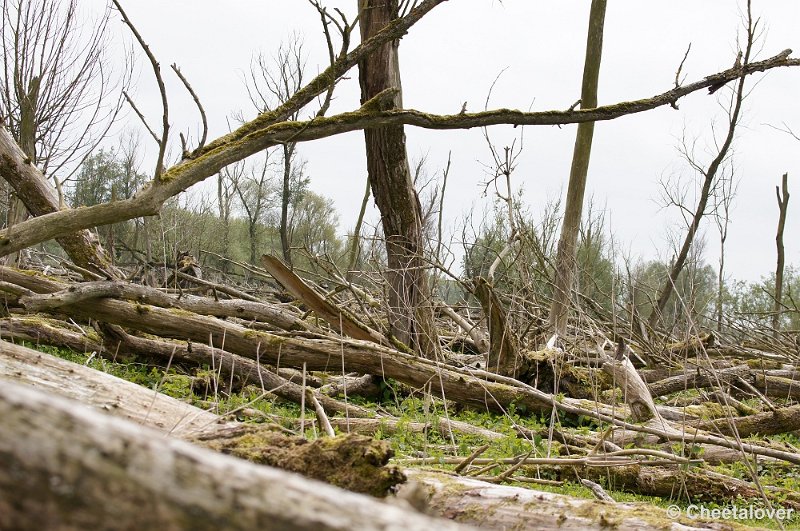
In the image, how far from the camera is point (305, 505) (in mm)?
1052

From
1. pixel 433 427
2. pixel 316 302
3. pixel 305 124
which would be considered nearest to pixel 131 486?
pixel 433 427

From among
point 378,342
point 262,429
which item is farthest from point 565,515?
point 378,342

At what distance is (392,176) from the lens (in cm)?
899

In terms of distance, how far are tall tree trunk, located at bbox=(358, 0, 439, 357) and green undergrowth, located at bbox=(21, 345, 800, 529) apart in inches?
64.6

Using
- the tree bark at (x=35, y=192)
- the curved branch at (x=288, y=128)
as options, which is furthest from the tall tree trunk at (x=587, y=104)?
the tree bark at (x=35, y=192)

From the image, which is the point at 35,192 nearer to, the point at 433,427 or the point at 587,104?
the point at 433,427

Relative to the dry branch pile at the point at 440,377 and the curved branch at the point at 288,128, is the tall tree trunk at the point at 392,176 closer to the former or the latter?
the dry branch pile at the point at 440,377

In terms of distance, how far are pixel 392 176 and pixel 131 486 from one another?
810cm

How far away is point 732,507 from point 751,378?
4.30m

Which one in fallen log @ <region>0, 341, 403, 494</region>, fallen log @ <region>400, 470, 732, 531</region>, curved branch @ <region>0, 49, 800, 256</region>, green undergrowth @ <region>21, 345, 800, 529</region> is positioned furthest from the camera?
curved branch @ <region>0, 49, 800, 256</region>

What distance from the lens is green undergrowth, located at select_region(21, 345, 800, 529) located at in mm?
4660

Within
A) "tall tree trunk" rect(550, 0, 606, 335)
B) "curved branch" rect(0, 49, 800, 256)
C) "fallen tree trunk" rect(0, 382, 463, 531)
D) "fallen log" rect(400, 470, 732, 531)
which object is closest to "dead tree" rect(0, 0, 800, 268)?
"curved branch" rect(0, 49, 800, 256)

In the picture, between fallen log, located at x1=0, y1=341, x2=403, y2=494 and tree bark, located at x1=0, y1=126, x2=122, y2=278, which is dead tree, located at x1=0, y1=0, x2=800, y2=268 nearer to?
fallen log, located at x1=0, y1=341, x2=403, y2=494

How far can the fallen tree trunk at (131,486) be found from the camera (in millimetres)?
990
